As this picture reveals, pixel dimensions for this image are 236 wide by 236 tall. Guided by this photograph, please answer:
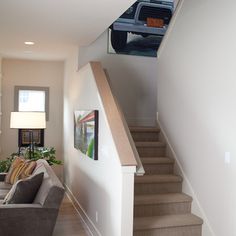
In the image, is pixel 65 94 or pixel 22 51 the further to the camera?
pixel 65 94

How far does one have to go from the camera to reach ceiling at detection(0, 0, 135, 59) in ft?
10.5

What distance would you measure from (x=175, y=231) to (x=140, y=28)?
3811 mm

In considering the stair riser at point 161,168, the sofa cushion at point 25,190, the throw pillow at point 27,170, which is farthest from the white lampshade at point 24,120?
the stair riser at point 161,168

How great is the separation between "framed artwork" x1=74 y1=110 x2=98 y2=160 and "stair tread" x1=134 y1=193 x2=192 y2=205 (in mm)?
720

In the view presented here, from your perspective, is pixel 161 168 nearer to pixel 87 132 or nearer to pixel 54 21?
pixel 87 132

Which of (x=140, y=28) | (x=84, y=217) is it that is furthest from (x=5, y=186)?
(x=140, y=28)

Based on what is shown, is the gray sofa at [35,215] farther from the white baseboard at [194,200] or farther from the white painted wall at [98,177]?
the white baseboard at [194,200]

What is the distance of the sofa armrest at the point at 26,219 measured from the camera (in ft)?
11.1

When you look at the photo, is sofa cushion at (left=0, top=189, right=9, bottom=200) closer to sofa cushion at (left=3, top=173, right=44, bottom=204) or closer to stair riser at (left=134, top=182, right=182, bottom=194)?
sofa cushion at (left=3, top=173, right=44, bottom=204)

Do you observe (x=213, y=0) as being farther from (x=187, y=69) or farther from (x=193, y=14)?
(x=187, y=69)

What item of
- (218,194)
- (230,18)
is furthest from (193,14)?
(218,194)

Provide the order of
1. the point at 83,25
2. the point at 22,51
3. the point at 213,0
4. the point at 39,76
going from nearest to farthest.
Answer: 1. the point at 213,0
2. the point at 83,25
3. the point at 22,51
4. the point at 39,76

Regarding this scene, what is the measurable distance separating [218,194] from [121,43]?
11.4 feet

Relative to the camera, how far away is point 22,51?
18.8ft
